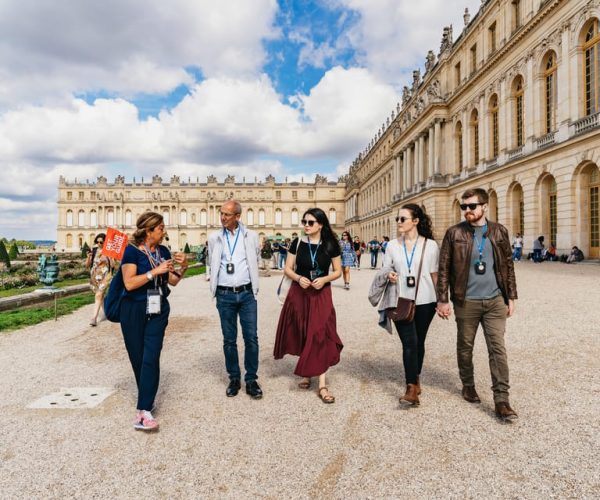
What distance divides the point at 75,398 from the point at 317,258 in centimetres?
259

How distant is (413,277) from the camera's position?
364 centimetres

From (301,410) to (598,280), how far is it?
36.4 ft

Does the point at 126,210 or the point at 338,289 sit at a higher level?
the point at 126,210

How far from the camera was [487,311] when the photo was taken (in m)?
3.48

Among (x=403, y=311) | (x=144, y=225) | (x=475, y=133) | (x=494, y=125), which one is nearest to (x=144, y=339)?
(x=144, y=225)

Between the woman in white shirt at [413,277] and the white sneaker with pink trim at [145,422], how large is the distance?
79.4 inches

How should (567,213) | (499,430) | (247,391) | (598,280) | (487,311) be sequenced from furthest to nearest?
1. (567,213)
2. (598,280)
3. (247,391)
4. (487,311)
5. (499,430)

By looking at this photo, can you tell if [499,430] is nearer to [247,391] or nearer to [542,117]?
[247,391]

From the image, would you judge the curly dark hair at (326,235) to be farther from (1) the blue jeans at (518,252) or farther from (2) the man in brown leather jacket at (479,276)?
(1) the blue jeans at (518,252)

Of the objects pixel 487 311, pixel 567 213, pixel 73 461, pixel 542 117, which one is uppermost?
pixel 542 117

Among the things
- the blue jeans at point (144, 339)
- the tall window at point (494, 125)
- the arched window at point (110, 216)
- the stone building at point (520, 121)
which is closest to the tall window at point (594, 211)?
the stone building at point (520, 121)

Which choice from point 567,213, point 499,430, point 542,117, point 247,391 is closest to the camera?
point 499,430

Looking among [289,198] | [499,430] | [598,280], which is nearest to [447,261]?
[499,430]

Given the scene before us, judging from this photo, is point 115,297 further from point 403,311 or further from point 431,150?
point 431,150
